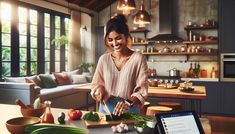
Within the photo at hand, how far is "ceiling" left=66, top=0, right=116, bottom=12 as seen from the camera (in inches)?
301

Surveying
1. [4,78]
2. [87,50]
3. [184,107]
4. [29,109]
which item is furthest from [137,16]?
[87,50]

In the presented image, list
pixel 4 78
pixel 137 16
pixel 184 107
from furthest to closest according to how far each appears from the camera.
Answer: pixel 184 107 → pixel 4 78 → pixel 137 16

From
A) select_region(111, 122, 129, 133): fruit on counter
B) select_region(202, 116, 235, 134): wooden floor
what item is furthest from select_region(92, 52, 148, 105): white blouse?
select_region(202, 116, 235, 134): wooden floor

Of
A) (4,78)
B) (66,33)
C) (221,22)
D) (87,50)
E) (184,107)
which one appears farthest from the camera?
(87,50)

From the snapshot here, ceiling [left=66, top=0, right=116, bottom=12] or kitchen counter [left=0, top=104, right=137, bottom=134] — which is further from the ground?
ceiling [left=66, top=0, right=116, bottom=12]

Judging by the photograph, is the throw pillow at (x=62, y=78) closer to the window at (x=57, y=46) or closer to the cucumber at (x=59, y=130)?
the window at (x=57, y=46)

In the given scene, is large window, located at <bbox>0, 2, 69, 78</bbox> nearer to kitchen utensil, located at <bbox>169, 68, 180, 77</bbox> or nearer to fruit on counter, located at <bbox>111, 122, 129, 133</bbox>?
kitchen utensil, located at <bbox>169, 68, 180, 77</bbox>

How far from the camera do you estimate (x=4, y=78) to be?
511 centimetres

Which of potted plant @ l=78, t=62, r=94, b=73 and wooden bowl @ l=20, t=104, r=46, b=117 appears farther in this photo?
potted plant @ l=78, t=62, r=94, b=73

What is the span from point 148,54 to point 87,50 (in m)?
1.97

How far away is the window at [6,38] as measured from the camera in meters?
5.41

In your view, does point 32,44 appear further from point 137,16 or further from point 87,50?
point 137,16

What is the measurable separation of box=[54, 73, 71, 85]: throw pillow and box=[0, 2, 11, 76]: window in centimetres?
129

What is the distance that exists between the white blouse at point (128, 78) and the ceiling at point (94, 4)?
606 centimetres
